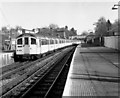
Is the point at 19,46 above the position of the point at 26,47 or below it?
above

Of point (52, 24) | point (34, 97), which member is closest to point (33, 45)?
point (34, 97)

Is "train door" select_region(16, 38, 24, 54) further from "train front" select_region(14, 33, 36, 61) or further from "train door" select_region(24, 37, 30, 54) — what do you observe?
"train door" select_region(24, 37, 30, 54)

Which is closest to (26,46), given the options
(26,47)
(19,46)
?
(26,47)

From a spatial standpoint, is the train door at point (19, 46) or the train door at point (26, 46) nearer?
the train door at point (26, 46)

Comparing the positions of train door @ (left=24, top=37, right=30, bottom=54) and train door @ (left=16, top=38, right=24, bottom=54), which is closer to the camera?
train door @ (left=24, top=37, right=30, bottom=54)

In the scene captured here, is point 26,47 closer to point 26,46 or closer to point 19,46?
point 26,46

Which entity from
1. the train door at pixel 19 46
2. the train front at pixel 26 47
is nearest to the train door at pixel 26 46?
the train front at pixel 26 47

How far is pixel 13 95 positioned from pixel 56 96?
1799 mm

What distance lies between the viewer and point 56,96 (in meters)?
9.69

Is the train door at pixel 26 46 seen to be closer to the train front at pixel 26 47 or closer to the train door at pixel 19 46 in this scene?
the train front at pixel 26 47

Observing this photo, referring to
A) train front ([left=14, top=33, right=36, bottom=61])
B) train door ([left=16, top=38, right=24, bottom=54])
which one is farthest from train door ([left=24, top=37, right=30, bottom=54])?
train door ([left=16, top=38, right=24, bottom=54])

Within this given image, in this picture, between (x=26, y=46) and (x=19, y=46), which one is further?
(x=19, y=46)

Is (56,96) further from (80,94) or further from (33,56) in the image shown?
(33,56)

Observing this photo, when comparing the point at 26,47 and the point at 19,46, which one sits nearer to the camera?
the point at 26,47
